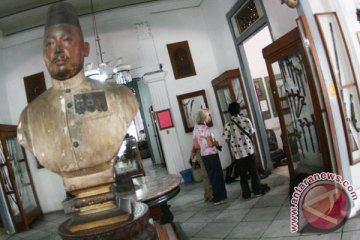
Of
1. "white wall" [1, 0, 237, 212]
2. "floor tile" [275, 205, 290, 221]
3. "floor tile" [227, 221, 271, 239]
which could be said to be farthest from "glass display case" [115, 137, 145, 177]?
"floor tile" [275, 205, 290, 221]

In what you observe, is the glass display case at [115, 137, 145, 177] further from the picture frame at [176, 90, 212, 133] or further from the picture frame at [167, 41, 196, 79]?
the picture frame at [167, 41, 196, 79]

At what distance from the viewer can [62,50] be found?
1233 mm

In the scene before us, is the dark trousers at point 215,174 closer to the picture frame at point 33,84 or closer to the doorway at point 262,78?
the doorway at point 262,78

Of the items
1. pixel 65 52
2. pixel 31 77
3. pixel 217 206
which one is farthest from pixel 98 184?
pixel 31 77

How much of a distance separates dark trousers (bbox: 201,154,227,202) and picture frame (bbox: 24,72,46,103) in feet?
13.9

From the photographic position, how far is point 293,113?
349cm

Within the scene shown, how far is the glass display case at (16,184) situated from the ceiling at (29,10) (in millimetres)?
2164

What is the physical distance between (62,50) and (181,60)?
5460mm

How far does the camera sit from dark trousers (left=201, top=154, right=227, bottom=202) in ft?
13.5

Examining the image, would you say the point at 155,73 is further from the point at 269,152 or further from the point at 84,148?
the point at 84,148

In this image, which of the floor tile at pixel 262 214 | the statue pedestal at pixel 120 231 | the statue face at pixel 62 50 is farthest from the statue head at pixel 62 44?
the floor tile at pixel 262 214

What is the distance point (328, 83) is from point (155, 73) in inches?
172

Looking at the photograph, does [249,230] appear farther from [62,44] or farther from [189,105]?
[189,105]

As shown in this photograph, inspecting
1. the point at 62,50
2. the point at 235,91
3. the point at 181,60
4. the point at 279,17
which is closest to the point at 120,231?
the point at 62,50
